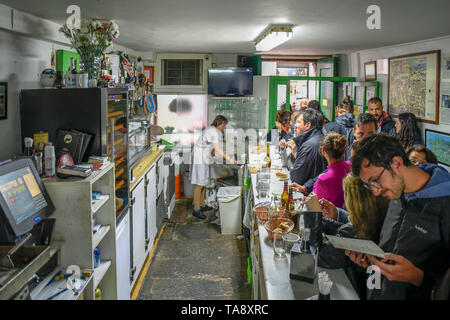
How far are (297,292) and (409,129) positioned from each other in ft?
11.8

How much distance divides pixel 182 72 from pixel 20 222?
5.68m

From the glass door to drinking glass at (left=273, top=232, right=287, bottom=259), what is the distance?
1.48 metres

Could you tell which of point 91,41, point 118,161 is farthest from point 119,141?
point 91,41

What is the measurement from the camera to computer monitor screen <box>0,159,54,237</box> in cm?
190

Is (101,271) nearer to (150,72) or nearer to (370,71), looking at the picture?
(150,72)

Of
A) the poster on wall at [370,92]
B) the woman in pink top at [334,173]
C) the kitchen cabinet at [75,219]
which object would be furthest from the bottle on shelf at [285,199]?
the poster on wall at [370,92]

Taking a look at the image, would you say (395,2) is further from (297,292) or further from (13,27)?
(13,27)

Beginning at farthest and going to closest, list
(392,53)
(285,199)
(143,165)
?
(392,53) → (143,165) → (285,199)

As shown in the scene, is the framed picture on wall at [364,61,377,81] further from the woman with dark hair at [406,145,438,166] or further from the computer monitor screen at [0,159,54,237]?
the computer monitor screen at [0,159,54,237]

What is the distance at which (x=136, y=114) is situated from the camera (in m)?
5.19

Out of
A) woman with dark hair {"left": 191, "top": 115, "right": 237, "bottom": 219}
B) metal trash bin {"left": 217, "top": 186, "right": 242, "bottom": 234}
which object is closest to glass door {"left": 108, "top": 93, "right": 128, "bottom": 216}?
metal trash bin {"left": 217, "top": 186, "right": 242, "bottom": 234}

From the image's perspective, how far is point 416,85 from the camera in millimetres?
5215

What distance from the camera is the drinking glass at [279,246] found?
2.30 metres
